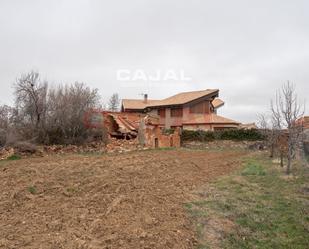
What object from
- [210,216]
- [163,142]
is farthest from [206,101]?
[210,216]

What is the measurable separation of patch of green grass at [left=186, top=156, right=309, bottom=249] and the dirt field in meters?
0.42

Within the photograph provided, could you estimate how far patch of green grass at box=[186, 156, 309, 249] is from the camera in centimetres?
342

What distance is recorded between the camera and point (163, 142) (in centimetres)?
1728

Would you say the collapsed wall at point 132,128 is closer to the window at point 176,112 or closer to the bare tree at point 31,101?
the bare tree at point 31,101

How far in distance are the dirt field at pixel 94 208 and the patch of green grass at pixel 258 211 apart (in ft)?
1.39

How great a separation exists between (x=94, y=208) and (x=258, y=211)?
8.80ft

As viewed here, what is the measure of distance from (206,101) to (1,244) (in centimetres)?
2389

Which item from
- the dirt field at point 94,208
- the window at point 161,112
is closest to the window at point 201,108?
the window at point 161,112

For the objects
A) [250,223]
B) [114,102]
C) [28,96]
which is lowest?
[250,223]

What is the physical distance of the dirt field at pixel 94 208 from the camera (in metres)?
3.11

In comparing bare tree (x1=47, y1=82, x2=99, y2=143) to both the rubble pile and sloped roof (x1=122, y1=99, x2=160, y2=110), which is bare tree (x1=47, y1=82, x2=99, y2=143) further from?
sloped roof (x1=122, y1=99, x2=160, y2=110)

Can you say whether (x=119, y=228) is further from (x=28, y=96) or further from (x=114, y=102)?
(x=114, y=102)

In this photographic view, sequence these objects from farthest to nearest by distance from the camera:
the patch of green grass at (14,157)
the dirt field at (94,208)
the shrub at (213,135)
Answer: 1. the shrub at (213,135)
2. the patch of green grass at (14,157)
3. the dirt field at (94,208)

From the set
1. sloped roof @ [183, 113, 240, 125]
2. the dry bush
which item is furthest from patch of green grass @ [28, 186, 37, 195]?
sloped roof @ [183, 113, 240, 125]
